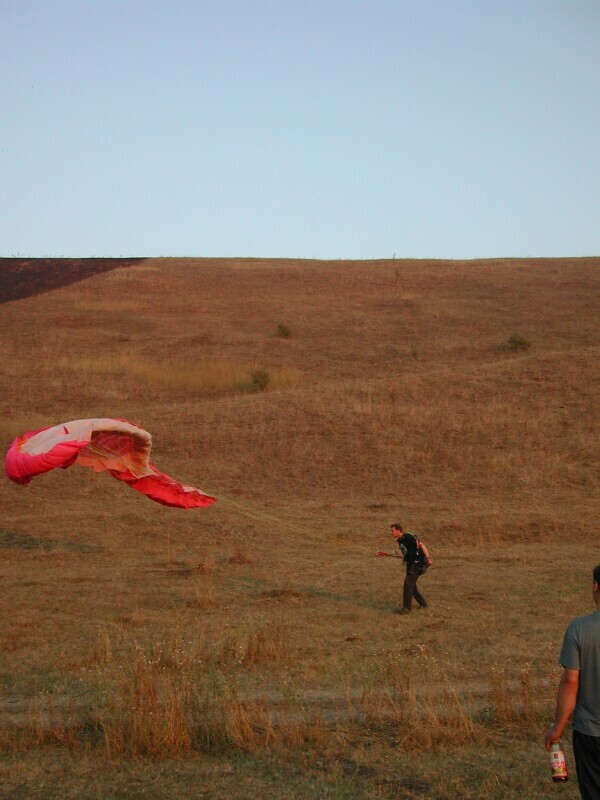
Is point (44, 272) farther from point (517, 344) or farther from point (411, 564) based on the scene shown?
point (411, 564)

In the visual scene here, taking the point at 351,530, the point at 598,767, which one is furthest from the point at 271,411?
the point at 598,767

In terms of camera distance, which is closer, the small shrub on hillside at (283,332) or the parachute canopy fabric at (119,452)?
the parachute canopy fabric at (119,452)

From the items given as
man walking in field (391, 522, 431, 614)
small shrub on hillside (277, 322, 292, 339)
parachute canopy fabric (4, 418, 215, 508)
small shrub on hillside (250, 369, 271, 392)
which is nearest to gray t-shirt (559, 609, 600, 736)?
man walking in field (391, 522, 431, 614)

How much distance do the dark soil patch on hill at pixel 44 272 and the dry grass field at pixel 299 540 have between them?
5.25ft

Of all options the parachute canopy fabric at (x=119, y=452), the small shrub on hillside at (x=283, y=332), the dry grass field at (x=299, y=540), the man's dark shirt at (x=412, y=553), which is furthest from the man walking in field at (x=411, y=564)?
the small shrub on hillside at (x=283, y=332)

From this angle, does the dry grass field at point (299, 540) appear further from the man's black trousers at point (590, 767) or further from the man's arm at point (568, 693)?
the man's arm at point (568, 693)

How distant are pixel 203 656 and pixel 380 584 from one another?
21.7 ft

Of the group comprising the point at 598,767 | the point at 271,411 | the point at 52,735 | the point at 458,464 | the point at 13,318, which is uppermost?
the point at 13,318

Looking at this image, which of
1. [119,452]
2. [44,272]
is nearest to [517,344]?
[119,452]

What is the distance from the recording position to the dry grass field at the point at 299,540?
739cm

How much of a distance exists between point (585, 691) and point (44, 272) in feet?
194

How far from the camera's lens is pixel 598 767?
5.14 metres

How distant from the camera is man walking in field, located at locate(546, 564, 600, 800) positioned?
514 cm

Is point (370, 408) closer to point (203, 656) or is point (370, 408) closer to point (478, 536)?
point (478, 536)
